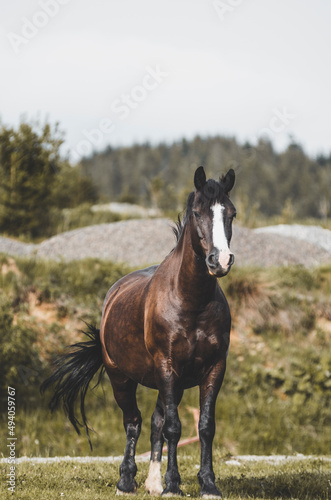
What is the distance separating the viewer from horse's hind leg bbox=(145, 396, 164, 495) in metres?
5.21

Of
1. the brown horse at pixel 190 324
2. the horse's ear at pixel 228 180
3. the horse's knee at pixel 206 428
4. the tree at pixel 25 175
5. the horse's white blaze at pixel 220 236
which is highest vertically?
the tree at pixel 25 175

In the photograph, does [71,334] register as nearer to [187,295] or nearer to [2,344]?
[2,344]

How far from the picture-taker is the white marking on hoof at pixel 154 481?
5.17 metres

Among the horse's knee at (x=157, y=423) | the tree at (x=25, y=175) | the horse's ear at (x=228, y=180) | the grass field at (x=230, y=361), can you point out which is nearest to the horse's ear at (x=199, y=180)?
the horse's ear at (x=228, y=180)

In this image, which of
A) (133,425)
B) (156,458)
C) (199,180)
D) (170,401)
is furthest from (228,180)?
(133,425)

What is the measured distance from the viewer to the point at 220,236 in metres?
4.18

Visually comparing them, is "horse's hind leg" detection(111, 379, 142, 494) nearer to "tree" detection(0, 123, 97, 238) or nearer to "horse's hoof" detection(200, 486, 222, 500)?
"horse's hoof" detection(200, 486, 222, 500)

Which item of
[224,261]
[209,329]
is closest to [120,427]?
[209,329]

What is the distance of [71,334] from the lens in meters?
11.2

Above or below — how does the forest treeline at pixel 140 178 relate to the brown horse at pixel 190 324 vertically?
above

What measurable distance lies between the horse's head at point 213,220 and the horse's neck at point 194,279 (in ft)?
0.43

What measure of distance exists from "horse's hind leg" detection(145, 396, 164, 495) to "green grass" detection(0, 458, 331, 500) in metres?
0.11

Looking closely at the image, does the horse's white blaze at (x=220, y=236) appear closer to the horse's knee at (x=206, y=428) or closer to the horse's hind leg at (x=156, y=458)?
the horse's knee at (x=206, y=428)

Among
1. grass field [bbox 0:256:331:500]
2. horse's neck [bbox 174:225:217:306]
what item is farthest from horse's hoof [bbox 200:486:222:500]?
grass field [bbox 0:256:331:500]
